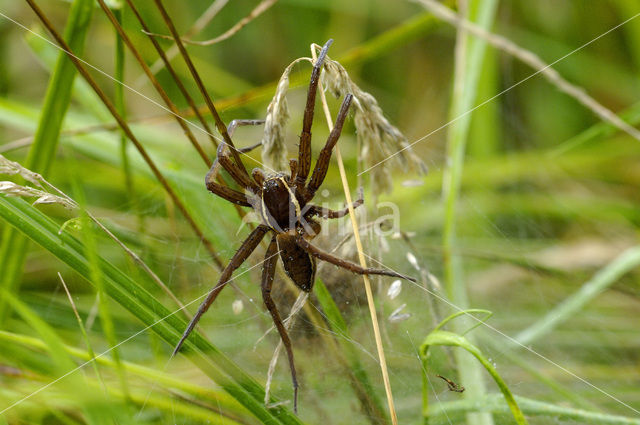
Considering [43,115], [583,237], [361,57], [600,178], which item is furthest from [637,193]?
[43,115]

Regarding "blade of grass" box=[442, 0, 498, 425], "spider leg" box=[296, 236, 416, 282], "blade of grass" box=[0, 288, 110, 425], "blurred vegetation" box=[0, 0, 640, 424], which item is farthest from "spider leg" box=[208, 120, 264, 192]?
"blade of grass" box=[442, 0, 498, 425]

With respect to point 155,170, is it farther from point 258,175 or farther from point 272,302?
point 272,302

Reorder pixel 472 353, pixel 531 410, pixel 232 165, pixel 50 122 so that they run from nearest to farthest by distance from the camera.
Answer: pixel 472 353 → pixel 531 410 → pixel 50 122 → pixel 232 165

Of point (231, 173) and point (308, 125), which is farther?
point (231, 173)

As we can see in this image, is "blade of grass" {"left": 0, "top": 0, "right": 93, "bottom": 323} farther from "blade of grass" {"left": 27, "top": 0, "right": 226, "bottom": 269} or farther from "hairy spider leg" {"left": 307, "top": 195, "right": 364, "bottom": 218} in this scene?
"hairy spider leg" {"left": 307, "top": 195, "right": 364, "bottom": 218}

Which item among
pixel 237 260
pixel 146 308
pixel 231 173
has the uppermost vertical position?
pixel 231 173

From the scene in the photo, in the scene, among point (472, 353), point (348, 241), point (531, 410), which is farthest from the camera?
point (348, 241)

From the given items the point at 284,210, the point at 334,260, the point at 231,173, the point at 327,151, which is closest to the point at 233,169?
the point at 231,173
